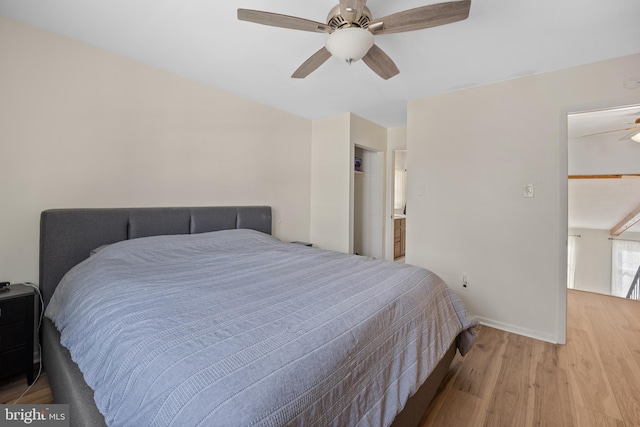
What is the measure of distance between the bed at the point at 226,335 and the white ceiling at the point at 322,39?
1.32 metres

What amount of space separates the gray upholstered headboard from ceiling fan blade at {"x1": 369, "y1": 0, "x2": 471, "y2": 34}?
213 cm

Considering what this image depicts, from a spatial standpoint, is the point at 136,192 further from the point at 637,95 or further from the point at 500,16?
the point at 637,95

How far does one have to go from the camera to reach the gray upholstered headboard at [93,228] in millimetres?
1806

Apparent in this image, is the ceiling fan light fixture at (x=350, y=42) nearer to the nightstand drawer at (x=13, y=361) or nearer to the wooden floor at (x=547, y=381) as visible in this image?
the wooden floor at (x=547, y=381)

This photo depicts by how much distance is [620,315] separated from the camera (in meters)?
2.66

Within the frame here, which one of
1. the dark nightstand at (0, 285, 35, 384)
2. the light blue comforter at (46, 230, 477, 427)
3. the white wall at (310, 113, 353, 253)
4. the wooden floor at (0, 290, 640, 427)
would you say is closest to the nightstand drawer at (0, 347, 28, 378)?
the dark nightstand at (0, 285, 35, 384)

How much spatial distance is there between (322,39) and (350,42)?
59 cm

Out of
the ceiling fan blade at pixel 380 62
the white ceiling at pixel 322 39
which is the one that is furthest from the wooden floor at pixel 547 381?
the white ceiling at pixel 322 39

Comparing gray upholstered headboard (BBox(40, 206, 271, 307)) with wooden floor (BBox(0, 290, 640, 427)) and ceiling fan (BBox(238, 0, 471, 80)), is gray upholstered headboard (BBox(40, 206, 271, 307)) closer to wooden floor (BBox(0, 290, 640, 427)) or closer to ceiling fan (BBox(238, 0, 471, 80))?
wooden floor (BBox(0, 290, 640, 427))

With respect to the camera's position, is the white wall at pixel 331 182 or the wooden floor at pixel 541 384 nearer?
the wooden floor at pixel 541 384

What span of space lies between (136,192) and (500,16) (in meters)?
2.97

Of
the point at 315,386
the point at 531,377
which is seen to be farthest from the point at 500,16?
the point at 531,377

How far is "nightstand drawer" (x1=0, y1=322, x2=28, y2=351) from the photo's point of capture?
1.56m

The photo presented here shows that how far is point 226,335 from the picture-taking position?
0.86 m
